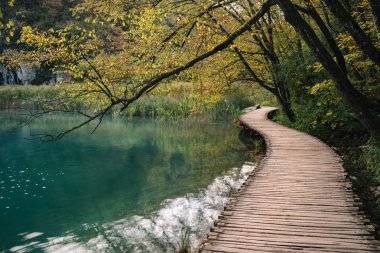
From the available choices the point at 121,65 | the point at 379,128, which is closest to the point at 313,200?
the point at 379,128

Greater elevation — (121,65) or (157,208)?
(121,65)

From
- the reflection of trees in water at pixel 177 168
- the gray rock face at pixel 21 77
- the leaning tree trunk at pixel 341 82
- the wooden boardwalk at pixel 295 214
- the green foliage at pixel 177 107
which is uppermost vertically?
the gray rock face at pixel 21 77

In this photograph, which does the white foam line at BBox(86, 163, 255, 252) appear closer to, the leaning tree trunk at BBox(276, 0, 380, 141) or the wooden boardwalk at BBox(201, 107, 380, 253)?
the wooden boardwalk at BBox(201, 107, 380, 253)

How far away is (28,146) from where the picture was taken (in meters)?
17.8

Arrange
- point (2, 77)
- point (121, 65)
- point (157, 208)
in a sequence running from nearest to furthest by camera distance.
Result: 1. point (157, 208)
2. point (121, 65)
3. point (2, 77)

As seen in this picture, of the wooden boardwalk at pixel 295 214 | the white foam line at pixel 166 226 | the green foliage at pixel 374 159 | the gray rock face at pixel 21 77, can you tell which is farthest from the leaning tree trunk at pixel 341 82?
the gray rock face at pixel 21 77

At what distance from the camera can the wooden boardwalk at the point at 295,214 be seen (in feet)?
14.3

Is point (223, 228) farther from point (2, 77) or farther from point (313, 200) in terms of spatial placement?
point (2, 77)

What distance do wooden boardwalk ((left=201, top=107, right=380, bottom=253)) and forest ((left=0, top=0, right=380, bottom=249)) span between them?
1.04 meters

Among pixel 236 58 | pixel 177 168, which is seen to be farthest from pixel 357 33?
pixel 236 58

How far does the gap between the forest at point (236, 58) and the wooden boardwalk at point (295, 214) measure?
1037mm

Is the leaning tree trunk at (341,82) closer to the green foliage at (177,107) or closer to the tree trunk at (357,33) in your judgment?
the tree trunk at (357,33)

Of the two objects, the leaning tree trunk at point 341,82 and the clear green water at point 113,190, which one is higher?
the leaning tree trunk at point 341,82

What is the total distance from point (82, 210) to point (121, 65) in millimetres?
4041
